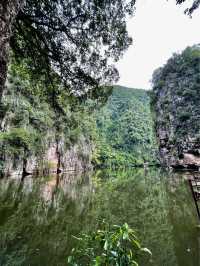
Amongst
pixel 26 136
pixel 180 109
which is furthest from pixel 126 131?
pixel 26 136

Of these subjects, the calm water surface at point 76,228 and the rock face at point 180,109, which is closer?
the calm water surface at point 76,228

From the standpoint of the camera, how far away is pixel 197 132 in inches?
1119

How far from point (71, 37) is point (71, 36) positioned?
0.03 m

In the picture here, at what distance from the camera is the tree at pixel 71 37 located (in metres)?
5.02

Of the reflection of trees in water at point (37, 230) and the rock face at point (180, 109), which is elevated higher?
the rock face at point (180, 109)

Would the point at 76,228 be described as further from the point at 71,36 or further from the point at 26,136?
the point at 26,136

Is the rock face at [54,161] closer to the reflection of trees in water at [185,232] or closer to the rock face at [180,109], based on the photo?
the rock face at [180,109]

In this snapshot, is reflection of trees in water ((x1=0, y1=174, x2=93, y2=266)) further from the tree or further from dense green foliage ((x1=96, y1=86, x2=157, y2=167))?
dense green foliage ((x1=96, y1=86, x2=157, y2=167))

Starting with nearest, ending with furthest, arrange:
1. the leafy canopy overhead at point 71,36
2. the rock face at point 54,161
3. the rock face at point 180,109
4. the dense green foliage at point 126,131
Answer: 1. the leafy canopy overhead at point 71,36
2. the rock face at point 180,109
3. the rock face at point 54,161
4. the dense green foliage at point 126,131

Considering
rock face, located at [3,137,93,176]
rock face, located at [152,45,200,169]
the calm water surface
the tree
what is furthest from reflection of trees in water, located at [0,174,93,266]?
rock face, located at [152,45,200,169]

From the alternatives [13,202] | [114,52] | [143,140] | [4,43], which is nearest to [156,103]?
[13,202]

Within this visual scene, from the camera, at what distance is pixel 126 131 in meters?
109

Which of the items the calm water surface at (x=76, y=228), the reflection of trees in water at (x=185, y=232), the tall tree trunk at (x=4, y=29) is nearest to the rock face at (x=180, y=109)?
the reflection of trees in water at (x=185, y=232)

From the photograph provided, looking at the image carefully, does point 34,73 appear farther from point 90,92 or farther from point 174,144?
point 174,144
